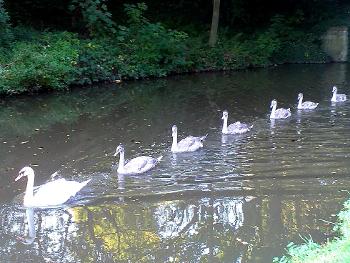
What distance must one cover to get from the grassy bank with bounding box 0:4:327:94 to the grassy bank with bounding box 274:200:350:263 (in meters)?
14.9

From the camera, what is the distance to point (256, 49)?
31562mm

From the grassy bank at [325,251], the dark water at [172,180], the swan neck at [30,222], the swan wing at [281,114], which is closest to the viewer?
the grassy bank at [325,251]

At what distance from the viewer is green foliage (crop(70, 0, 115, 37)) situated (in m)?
26.2

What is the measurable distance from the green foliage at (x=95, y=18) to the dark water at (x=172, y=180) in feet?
24.7

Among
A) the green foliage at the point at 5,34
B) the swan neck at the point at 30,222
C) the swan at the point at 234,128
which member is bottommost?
the swan neck at the point at 30,222

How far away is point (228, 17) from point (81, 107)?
1854 centimetres

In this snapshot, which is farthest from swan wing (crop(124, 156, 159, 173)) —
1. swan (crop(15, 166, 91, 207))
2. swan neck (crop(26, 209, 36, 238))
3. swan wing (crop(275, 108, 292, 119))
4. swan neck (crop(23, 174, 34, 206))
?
swan wing (crop(275, 108, 292, 119))

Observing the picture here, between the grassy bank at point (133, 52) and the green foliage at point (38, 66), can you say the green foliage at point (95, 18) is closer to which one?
the grassy bank at point (133, 52)

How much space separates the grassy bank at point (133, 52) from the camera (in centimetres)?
2116

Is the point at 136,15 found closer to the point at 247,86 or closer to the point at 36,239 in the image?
the point at 247,86

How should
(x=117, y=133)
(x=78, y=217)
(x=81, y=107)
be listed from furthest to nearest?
(x=81, y=107), (x=117, y=133), (x=78, y=217)

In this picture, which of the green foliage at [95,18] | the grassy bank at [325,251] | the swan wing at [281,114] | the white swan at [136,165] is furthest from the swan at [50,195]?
the green foliage at [95,18]

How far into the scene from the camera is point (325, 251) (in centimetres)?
682

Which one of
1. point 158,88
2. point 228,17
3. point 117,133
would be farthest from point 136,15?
point 117,133
